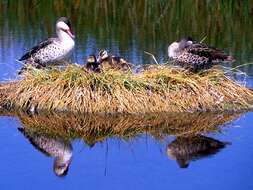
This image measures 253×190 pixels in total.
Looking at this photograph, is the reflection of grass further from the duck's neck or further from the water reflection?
the duck's neck

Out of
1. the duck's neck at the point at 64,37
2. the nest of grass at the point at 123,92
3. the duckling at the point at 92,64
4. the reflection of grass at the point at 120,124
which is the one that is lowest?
the reflection of grass at the point at 120,124

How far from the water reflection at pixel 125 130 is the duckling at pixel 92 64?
866 mm

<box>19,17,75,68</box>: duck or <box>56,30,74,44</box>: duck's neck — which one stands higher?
<box>56,30,74,44</box>: duck's neck

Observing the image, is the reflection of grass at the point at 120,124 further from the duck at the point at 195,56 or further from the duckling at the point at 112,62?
the duckling at the point at 112,62

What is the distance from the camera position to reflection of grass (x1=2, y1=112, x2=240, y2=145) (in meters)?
9.92

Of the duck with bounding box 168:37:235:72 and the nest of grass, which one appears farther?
the duck with bounding box 168:37:235:72

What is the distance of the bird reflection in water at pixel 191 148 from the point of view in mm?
8953

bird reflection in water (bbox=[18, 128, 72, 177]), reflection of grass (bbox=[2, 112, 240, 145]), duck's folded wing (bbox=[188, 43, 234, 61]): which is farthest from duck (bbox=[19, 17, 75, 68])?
bird reflection in water (bbox=[18, 128, 72, 177])

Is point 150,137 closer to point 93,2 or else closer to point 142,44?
point 142,44

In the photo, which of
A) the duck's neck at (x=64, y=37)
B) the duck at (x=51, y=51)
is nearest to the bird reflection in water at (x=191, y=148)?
the duck at (x=51, y=51)

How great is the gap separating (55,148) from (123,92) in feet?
5.89

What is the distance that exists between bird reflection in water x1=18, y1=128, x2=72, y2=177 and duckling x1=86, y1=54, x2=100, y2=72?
1.54 m

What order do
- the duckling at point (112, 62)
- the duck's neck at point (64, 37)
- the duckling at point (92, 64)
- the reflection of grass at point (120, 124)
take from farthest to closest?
the duck's neck at point (64, 37) < the duckling at point (112, 62) < the duckling at point (92, 64) < the reflection of grass at point (120, 124)

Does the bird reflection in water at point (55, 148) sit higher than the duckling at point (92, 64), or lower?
lower
